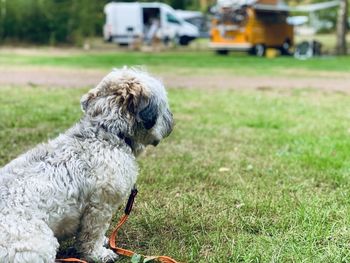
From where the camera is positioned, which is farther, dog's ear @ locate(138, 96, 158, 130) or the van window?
the van window

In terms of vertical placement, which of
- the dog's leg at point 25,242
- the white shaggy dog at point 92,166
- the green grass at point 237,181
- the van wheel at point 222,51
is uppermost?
the white shaggy dog at point 92,166

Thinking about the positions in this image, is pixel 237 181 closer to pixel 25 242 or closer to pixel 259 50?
pixel 25 242

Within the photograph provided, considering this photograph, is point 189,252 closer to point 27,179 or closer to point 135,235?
point 135,235

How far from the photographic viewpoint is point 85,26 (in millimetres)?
38250

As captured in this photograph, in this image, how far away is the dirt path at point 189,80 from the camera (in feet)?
→ 50.3

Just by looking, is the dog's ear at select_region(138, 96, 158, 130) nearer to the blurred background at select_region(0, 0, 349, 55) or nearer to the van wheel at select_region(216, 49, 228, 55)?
the blurred background at select_region(0, 0, 349, 55)

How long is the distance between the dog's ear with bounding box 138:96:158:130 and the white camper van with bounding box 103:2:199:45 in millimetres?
34099

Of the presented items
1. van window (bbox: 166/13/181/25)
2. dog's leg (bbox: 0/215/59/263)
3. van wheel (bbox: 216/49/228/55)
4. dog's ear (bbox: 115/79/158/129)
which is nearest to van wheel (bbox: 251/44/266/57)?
van wheel (bbox: 216/49/228/55)

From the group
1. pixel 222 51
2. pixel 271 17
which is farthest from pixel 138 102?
pixel 271 17

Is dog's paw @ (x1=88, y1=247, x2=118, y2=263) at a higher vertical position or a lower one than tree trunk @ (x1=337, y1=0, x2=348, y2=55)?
lower

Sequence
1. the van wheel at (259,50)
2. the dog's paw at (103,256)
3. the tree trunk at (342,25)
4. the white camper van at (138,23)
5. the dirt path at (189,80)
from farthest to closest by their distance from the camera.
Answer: the white camper van at (138,23) → the van wheel at (259,50) → the tree trunk at (342,25) → the dirt path at (189,80) → the dog's paw at (103,256)

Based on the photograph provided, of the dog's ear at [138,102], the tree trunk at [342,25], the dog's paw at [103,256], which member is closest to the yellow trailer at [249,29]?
the tree trunk at [342,25]

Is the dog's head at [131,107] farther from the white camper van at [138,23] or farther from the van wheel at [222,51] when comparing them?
the white camper van at [138,23]

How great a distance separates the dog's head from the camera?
12.5ft
